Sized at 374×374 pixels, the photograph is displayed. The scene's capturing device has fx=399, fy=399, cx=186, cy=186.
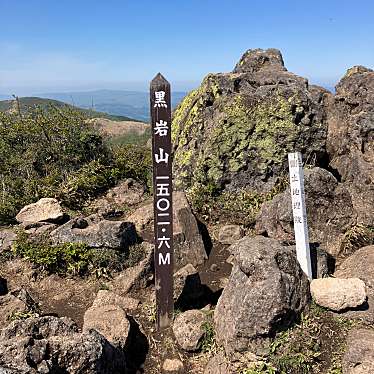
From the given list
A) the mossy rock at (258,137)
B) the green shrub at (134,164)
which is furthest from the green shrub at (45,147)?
the mossy rock at (258,137)

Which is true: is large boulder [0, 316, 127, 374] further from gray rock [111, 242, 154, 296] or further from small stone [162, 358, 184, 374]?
gray rock [111, 242, 154, 296]

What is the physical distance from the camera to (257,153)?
11242 mm

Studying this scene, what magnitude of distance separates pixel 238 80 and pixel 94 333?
373 inches

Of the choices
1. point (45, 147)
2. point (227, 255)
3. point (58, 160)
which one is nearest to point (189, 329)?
point (227, 255)

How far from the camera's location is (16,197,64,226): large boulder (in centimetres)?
1052

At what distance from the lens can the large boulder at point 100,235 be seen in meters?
8.88

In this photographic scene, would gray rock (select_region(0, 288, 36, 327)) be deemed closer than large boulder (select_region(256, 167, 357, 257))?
Yes

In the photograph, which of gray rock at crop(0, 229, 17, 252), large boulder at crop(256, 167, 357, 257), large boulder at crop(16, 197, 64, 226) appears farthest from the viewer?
large boulder at crop(16, 197, 64, 226)

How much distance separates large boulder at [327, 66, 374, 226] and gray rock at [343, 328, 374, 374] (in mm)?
4074

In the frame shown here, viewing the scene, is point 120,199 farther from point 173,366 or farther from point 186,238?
point 173,366

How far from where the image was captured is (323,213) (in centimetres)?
891

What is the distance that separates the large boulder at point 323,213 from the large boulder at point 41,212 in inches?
225

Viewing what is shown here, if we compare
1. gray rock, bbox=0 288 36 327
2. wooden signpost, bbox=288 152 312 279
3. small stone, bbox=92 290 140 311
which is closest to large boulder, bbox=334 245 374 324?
wooden signpost, bbox=288 152 312 279

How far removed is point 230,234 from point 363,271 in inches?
138
